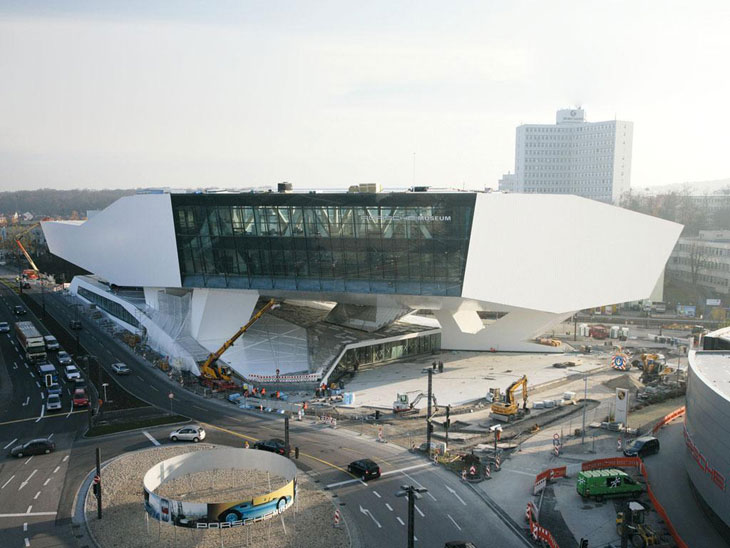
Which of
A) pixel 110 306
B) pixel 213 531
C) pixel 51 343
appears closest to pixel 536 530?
pixel 213 531

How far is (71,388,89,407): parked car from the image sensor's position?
43938mm

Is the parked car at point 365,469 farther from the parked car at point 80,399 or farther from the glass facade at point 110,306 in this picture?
the glass facade at point 110,306

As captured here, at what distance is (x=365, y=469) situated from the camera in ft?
101

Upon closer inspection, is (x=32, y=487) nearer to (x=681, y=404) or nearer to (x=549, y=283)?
(x=549, y=283)

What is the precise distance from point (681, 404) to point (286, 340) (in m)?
29.6

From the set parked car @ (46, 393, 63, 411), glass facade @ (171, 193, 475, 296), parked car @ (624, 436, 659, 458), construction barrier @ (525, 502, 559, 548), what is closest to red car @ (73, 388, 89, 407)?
parked car @ (46, 393, 63, 411)

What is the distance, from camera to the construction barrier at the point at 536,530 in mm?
23938

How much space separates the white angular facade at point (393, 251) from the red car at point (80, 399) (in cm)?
1165

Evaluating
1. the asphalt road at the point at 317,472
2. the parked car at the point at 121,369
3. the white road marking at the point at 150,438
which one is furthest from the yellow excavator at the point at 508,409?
the parked car at the point at 121,369

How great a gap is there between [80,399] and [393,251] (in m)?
23.4

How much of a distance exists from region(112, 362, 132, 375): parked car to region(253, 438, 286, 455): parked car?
21.7 metres

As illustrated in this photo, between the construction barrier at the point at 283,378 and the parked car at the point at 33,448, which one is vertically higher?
the parked car at the point at 33,448

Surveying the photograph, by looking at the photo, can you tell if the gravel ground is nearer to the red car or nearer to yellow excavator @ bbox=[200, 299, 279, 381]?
the red car

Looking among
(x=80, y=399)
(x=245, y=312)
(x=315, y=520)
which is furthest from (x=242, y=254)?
(x=315, y=520)
